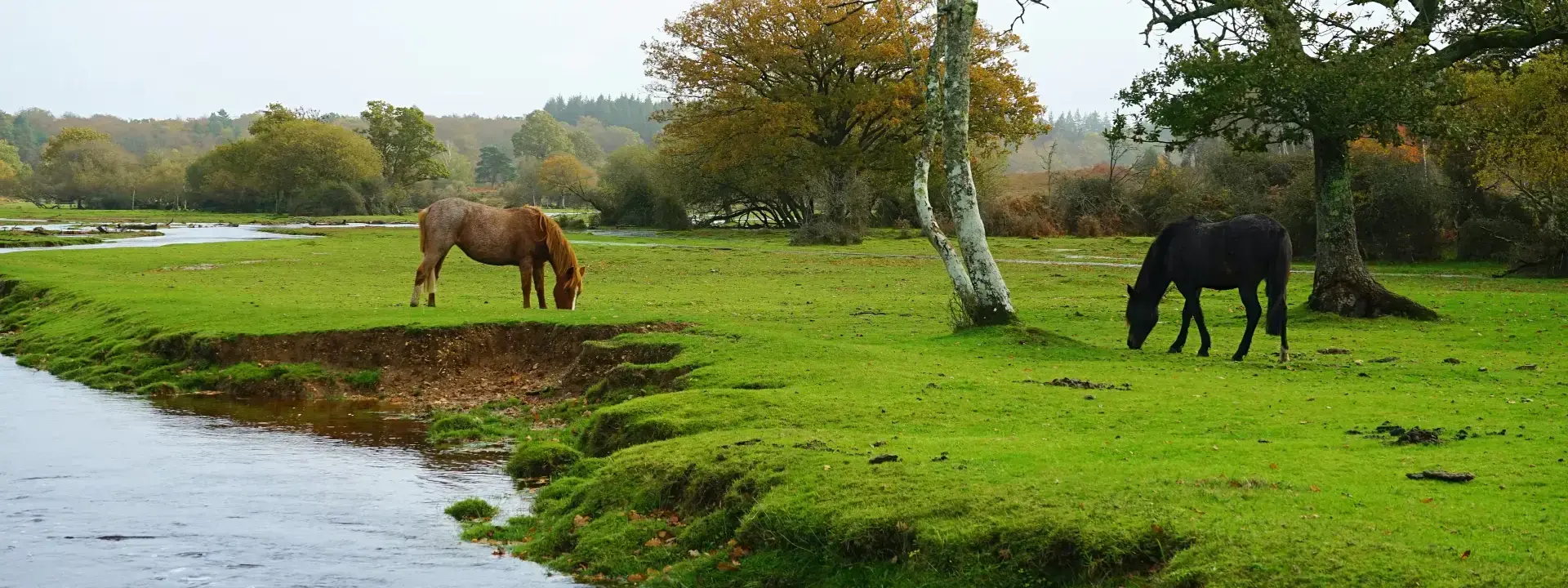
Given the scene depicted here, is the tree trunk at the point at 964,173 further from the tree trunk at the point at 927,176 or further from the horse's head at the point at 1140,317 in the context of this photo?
the horse's head at the point at 1140,317

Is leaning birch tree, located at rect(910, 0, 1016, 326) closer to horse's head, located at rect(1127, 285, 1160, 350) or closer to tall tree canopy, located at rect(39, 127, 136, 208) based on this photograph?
horse's head, located at rect(1127, 285, 1160, 350)

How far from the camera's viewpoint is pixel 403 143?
108938 mm

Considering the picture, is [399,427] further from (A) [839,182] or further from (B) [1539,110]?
(A) [839,182]

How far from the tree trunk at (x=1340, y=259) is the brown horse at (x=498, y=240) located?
43.5ft

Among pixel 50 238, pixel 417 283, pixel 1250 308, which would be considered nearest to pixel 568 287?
pixel 417 283

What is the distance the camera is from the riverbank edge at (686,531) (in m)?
7.28

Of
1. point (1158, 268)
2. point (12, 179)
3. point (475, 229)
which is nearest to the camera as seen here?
point (1158, 268)

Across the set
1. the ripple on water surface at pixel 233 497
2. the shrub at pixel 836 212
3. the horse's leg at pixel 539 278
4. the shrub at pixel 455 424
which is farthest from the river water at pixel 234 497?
the shrub at pixel 836 212

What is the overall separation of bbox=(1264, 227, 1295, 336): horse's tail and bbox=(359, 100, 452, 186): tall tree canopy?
100m

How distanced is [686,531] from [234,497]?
15.2ft

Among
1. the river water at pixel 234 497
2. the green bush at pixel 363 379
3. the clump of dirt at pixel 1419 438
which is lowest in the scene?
the river water at pixel 234 497

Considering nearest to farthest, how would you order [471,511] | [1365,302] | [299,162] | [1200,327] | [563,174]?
[471,511] → [1200,327] → [1365,302] → [299,162] → [563,174]

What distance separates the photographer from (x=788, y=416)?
11.5m

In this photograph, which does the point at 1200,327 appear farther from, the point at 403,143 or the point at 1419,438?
the point at 403,143
